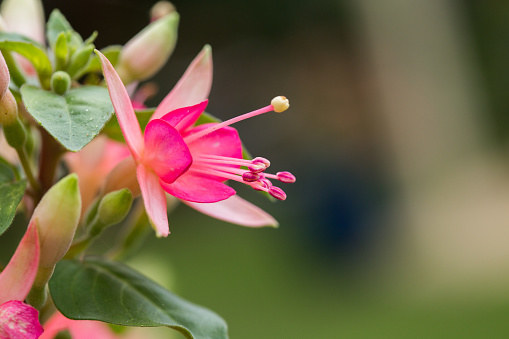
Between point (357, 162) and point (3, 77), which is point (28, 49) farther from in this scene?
point (357, 162)

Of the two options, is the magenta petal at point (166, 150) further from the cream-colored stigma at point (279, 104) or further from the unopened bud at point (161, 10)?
the unopened bud at point (161, 10)

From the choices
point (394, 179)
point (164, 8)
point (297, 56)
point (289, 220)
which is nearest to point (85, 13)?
point (297, 56)

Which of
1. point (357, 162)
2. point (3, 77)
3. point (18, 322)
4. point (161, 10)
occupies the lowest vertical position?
point (18, 322)

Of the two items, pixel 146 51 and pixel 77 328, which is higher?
pixel 146 51

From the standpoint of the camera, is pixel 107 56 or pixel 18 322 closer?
pixel 18 322

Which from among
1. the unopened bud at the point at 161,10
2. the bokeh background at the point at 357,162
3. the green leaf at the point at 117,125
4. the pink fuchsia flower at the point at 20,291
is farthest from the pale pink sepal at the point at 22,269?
the bokeh background at the point at 357,162

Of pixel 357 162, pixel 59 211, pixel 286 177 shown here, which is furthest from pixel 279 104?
pixel 357 162
